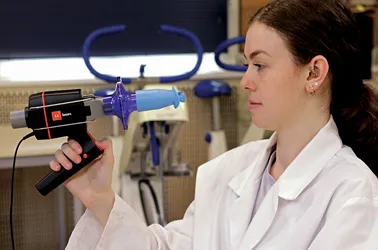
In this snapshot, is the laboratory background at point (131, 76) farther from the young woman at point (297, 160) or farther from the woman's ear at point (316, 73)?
the woman's ear at point (316, 73)

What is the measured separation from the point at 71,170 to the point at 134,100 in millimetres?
195

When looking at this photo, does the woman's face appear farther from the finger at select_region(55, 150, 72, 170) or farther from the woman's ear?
the finger at select_region(55, 150, 72, 170)

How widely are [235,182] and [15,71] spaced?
1.64 metres

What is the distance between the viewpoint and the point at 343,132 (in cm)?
131

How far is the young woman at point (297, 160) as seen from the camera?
117 centimetres

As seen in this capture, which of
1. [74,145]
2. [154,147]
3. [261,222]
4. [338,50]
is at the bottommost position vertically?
[154,147]

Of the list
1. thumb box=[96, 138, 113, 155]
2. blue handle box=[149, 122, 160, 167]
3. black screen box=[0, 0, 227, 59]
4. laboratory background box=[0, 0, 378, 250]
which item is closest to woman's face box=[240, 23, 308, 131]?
thumb box=[96, 138, 113, 155]

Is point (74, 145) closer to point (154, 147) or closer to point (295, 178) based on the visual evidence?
point (295, 178)

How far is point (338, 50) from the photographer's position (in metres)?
1.23

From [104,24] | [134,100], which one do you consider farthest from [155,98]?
[104,24]

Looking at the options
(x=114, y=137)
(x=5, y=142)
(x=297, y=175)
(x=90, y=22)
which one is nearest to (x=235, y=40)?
(x=114, y=137)

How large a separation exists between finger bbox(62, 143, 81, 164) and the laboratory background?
0.94 m

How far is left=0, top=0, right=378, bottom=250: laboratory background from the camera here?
2.20 meters

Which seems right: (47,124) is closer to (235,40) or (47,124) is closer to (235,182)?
(235,182)
